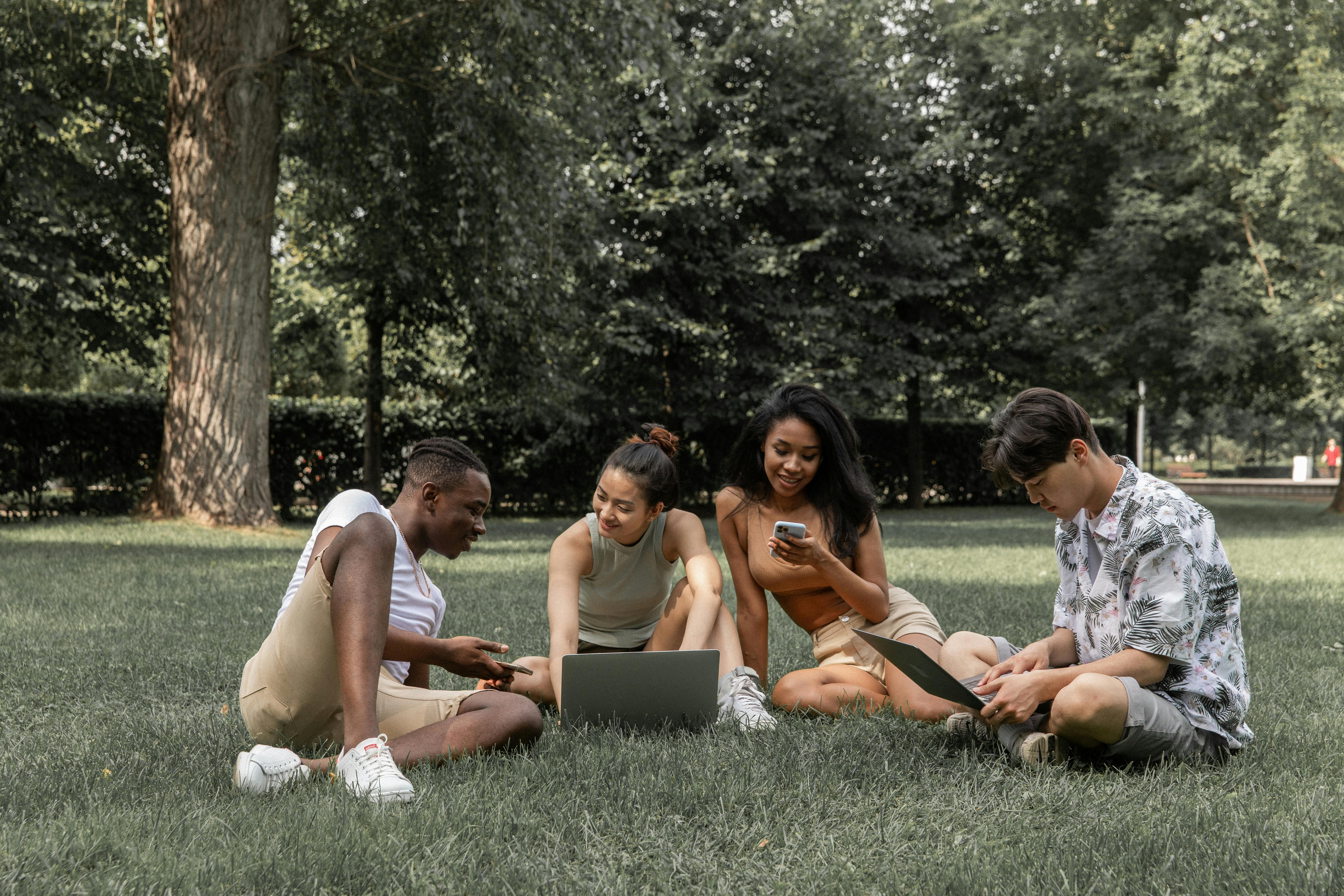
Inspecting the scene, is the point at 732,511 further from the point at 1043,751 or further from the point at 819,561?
the point at 1043,751

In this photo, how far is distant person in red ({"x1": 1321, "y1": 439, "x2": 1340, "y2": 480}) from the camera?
53.2 meters

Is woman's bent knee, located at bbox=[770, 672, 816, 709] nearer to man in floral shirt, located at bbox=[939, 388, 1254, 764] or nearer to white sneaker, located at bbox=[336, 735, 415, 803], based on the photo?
man in floral shirt, located at bbox=[939, 388, 1254, 764]

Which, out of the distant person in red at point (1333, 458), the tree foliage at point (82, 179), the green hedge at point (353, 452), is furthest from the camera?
the distant person in red at point (1333, 458)

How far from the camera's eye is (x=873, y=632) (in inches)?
170

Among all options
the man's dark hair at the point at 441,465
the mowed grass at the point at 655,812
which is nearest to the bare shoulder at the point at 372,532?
the man's dark hair at the point at 441,465

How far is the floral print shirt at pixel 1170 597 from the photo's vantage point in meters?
2.98

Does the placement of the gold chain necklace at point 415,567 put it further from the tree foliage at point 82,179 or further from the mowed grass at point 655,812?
the tree foliage at point 82,179

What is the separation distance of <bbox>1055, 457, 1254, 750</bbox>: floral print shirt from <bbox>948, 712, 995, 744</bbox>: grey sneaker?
1.41ft

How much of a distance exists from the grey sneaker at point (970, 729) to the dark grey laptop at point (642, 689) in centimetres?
81

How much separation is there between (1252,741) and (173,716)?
378cm

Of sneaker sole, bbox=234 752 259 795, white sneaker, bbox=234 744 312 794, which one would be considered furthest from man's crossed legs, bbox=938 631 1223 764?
sneaker sole, bbox=234 752 259 795

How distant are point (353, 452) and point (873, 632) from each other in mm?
14359

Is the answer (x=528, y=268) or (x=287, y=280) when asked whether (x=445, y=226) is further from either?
(x=287, y=280)

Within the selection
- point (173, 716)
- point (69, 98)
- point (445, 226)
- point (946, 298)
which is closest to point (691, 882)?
point (173, 716)
